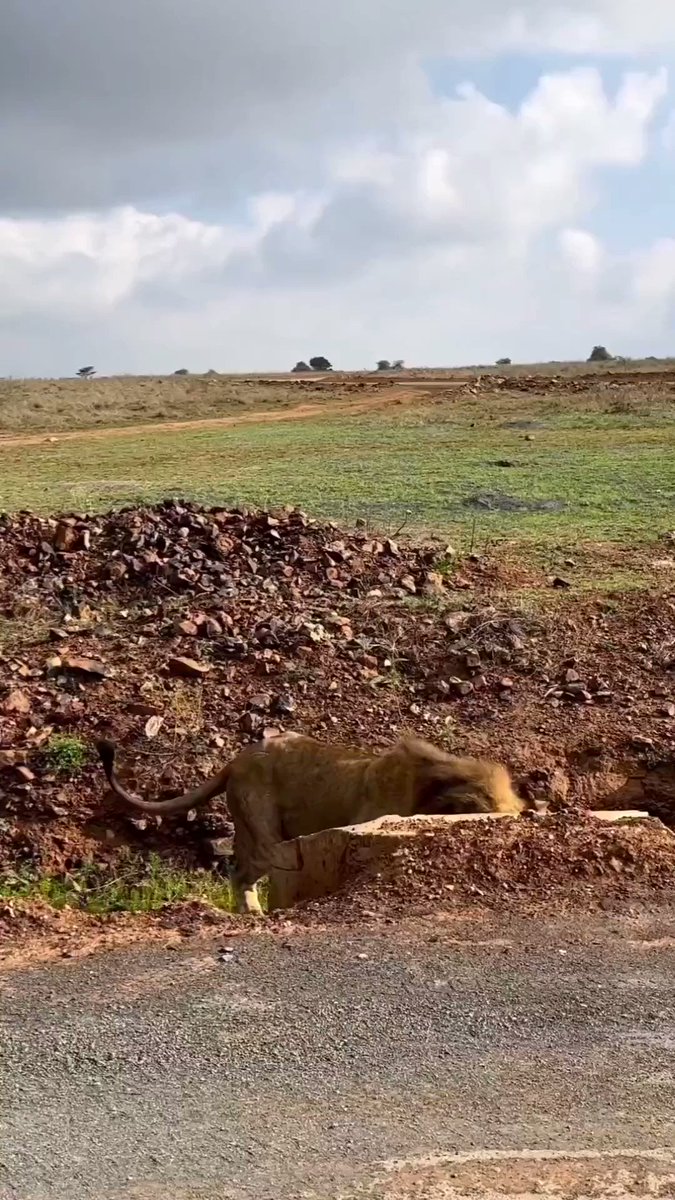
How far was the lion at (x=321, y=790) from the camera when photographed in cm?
719

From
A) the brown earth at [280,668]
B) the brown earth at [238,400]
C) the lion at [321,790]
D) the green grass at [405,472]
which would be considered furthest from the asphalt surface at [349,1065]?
the brown earth at [238,400]

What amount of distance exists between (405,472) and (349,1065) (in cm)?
1585

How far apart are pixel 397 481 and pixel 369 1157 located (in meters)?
15.1

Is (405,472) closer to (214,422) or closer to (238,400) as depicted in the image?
(214,422)

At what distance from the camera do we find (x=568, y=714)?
29.1ft

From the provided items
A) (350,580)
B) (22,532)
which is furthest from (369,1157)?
(22,532)

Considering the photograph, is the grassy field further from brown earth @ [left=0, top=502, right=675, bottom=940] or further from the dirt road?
brown earth @ [left=0, top=502, right=675, bottom=940]

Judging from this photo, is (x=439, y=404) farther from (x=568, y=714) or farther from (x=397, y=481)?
Answer: (x=568, y=714)

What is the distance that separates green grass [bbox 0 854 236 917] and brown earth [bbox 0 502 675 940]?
15 centimetres

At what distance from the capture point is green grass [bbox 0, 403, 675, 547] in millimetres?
15227

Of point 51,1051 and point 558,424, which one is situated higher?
point 558,424

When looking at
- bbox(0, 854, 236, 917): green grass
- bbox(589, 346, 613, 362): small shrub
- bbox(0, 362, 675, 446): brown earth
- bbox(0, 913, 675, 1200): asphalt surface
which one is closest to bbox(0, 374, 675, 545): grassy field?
bbox(0, 362, 675, 446): brown earth

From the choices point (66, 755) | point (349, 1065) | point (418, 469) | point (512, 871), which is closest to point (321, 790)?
point (512, 871)

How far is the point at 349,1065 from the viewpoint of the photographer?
4254mm
